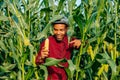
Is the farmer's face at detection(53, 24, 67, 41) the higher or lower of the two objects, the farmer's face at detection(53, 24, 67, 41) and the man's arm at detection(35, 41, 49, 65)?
the higher

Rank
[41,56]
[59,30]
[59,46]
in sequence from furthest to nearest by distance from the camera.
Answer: [59,46] < [59,30] < [41,56]

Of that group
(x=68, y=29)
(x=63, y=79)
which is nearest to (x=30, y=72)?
(x=63, y=79)

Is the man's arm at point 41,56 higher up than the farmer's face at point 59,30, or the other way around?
the farmer's face at point 59,30

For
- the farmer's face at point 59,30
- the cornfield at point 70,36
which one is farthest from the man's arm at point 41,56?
the farmer's face at point 59,30

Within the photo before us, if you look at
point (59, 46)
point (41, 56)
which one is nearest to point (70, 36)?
point (59, 46)

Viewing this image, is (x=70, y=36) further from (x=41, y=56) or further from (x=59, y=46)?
(x=41, y=56)

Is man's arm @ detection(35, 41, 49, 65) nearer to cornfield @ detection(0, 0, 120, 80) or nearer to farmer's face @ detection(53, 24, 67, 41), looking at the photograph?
cornfield @ detection(0, 0, 120, 80)

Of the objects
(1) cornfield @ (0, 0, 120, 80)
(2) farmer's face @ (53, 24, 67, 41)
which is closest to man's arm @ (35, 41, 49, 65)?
(1) cornfield @ (0, 0, 120, 80)

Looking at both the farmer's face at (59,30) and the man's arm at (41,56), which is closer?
the man's arm at (41,56)

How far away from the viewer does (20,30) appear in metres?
2.06

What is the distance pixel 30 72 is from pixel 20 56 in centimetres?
14

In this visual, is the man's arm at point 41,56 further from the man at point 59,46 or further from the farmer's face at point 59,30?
the farmer's face at point 59,30

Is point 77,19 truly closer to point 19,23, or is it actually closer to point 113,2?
point 19,23

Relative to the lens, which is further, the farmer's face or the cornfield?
the farmer's face
